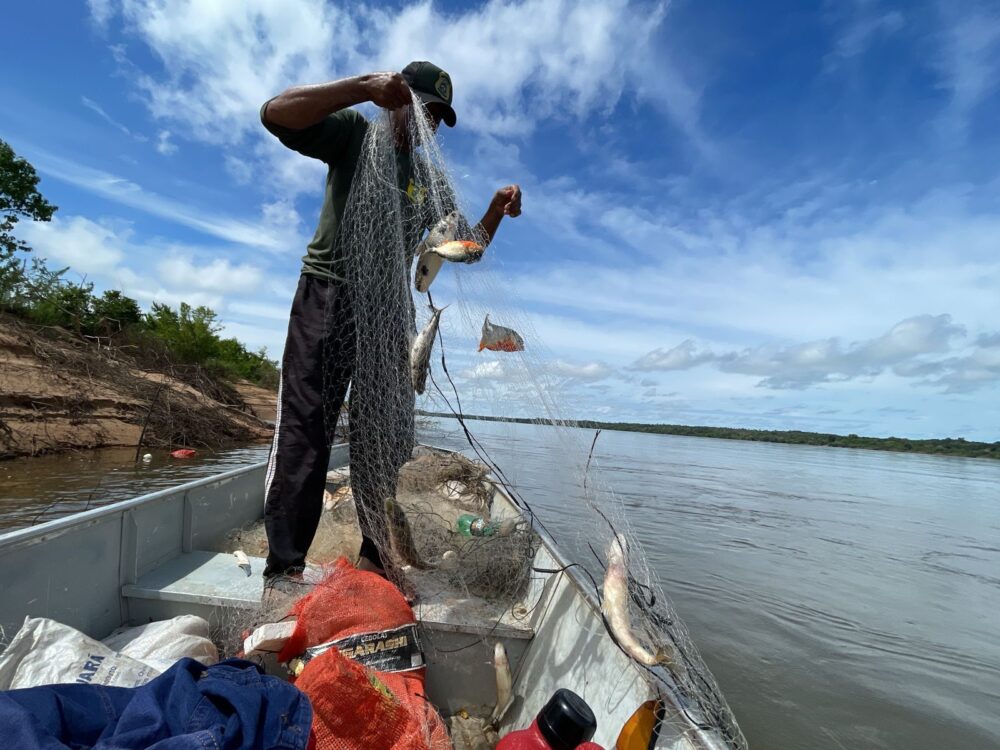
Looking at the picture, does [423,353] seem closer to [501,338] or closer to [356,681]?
[501,338]

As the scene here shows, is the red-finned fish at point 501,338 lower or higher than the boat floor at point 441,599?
higher

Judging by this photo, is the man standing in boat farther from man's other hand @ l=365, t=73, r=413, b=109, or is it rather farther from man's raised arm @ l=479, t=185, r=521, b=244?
man's raised arm @ l=479, t=185, r=521, b=244

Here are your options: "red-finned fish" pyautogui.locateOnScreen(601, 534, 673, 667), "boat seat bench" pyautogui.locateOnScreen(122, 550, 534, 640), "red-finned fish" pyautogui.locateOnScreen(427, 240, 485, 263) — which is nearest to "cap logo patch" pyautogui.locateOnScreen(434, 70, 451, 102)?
"red-finned fish" pyautogui.locateOnScreen(427, 240, 485, 263)

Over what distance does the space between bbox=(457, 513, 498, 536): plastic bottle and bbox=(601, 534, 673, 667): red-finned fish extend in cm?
112

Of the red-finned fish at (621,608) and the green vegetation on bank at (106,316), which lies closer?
the red-finned fish at (621,608)

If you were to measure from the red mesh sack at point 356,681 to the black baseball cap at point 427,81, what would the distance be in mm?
2189

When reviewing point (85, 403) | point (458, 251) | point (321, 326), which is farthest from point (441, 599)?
→ point (85, 403)

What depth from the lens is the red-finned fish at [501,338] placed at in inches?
102

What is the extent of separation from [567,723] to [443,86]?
269 centimetres

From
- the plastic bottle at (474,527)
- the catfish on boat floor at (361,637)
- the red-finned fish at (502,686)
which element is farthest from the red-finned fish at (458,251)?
the red-finned fish at (502,686)

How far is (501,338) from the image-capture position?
8.58 ft

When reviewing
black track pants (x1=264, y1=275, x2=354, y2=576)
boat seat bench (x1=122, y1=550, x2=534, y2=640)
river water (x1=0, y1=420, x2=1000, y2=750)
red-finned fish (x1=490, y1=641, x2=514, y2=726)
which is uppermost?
black track pants (x1=264, y1=275, x2=354, y2=576)

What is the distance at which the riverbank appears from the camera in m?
11.2

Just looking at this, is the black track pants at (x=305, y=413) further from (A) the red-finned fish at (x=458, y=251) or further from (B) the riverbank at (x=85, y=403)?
(B) the riverbank at (x=85, y=403)
